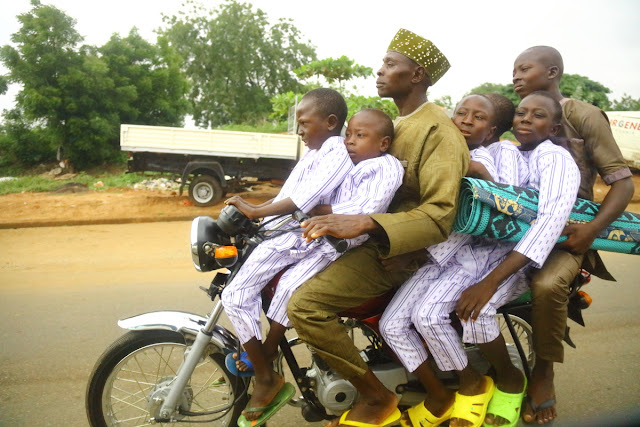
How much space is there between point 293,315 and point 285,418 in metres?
1.17

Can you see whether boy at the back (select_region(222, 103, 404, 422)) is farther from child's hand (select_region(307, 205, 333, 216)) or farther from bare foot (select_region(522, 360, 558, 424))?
bare foot (select_region(522, 360, 558, 424))

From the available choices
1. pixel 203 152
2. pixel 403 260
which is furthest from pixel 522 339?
pixel 203 152

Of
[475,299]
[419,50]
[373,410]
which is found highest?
[419,50]

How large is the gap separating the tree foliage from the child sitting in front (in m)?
16.4

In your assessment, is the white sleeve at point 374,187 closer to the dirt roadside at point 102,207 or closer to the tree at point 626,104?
the dirt roadside at point 102,207

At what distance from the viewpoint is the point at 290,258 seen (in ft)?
7.61

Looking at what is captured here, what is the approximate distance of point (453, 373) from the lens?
2557 millimetres

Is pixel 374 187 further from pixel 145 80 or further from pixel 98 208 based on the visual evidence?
pixel 145 80

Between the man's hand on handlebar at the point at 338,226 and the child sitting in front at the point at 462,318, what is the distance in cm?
46

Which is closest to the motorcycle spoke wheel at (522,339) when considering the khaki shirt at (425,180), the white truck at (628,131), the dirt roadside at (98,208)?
the khaki shirt at (425,180)

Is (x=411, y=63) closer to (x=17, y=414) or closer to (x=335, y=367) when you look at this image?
(x=335, y=367)

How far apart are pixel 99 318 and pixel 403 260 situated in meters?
3.29

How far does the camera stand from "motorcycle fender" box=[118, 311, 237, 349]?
7.74 ft

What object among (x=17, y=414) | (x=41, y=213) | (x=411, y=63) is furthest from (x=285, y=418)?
(x=41, y=213)
